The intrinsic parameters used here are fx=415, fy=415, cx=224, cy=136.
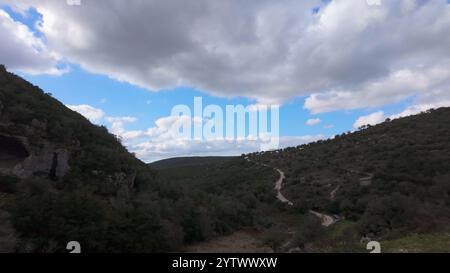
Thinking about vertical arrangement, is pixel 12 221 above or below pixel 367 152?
below

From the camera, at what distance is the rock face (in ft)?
93.0

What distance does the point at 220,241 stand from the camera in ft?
106

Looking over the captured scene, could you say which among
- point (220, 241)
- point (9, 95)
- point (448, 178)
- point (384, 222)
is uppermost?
point (9, 95)

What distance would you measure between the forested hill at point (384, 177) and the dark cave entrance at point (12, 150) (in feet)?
76.7

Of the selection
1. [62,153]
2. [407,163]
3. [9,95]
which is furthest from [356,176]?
[9,95]

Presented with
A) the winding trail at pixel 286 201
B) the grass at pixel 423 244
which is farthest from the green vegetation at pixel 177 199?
the winding trail at pixel 286 201

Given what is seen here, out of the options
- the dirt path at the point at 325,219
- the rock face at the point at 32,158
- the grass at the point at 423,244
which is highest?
the rock face at the point at 32,158

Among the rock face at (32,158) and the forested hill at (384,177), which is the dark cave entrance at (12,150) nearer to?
the rock face at (32,158)

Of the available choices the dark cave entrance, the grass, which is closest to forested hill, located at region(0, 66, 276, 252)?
the dark cave entrance

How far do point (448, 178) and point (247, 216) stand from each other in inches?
703

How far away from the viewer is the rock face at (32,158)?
28355 mm

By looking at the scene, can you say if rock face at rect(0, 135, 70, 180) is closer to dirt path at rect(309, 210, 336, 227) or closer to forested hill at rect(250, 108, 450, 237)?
forested hill at rect(250, 108, 450, 237)
